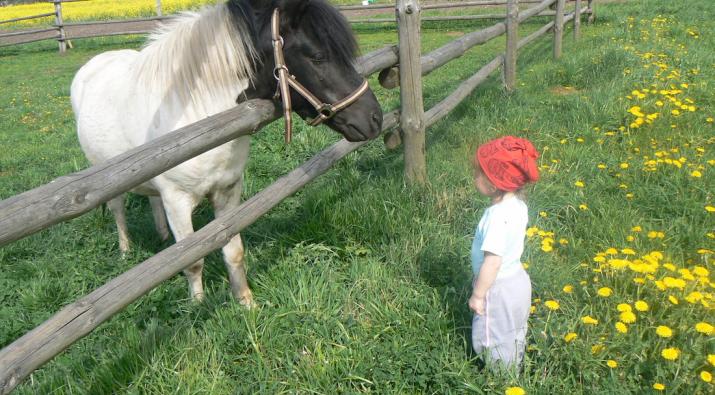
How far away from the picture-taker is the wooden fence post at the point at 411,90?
12.0 ft

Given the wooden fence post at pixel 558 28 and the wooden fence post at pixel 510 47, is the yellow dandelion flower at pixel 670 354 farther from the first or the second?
the wooden fence post at pixel 558 28

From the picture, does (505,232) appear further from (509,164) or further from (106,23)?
(106,23)

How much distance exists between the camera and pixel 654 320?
88.1 inches

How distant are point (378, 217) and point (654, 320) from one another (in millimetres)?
1633

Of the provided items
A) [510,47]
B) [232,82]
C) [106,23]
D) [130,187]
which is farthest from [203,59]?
[106,23]

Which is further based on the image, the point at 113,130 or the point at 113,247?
the point at 113,247

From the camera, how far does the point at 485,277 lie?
6.89ft

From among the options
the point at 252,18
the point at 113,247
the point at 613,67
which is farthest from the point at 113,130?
the point at 613,67

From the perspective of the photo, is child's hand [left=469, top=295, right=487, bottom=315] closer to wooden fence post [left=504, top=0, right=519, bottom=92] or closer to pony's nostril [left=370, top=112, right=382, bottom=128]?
pony's nostril [left=370, top=112, right=382, bottom=128]

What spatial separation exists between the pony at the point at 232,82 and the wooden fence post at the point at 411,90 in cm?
113

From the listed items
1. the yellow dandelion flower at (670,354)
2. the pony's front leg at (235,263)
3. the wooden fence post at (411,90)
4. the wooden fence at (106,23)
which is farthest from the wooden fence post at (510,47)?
the wooden fence at (106,23)

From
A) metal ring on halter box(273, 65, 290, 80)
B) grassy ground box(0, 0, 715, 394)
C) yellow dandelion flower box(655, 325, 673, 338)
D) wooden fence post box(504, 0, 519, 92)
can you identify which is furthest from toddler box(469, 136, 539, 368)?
wooden fence post box(504, 0, 519, 92)

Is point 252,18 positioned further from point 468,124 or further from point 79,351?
point 468,124

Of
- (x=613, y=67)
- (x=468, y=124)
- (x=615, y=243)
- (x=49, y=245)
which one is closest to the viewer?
(x=615, y=243)
